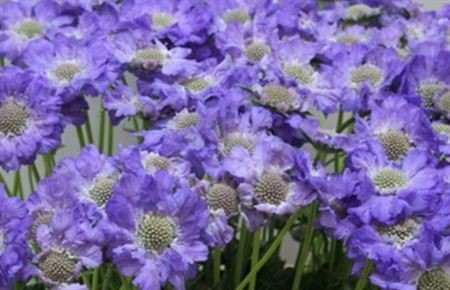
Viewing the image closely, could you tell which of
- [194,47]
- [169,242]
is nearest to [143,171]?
[169,242]

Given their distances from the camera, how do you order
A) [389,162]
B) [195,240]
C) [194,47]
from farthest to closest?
[194,47]
[389,162]
[195,240]

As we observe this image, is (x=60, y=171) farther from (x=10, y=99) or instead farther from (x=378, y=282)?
(x=378, y=282)

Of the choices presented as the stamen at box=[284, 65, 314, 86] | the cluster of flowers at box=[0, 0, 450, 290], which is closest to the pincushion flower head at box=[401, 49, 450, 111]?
the cluster of flowers at box=[0, 0, 450, 290]

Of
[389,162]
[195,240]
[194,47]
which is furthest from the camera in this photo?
[194,47]

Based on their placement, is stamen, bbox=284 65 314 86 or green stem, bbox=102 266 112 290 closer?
green stem, bbox=102 266 112 290

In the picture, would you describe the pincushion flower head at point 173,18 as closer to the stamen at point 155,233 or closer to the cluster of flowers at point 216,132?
the cluster of flowers at point 216,132

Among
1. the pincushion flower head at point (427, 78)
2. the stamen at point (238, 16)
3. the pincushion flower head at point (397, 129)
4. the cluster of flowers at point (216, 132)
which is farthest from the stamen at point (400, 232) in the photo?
the stamen at point (238, 16)

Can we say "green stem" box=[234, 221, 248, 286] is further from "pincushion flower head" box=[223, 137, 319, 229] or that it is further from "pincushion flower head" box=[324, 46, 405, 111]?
"pincushion flower head" box=[324, 46, 405, 111]
